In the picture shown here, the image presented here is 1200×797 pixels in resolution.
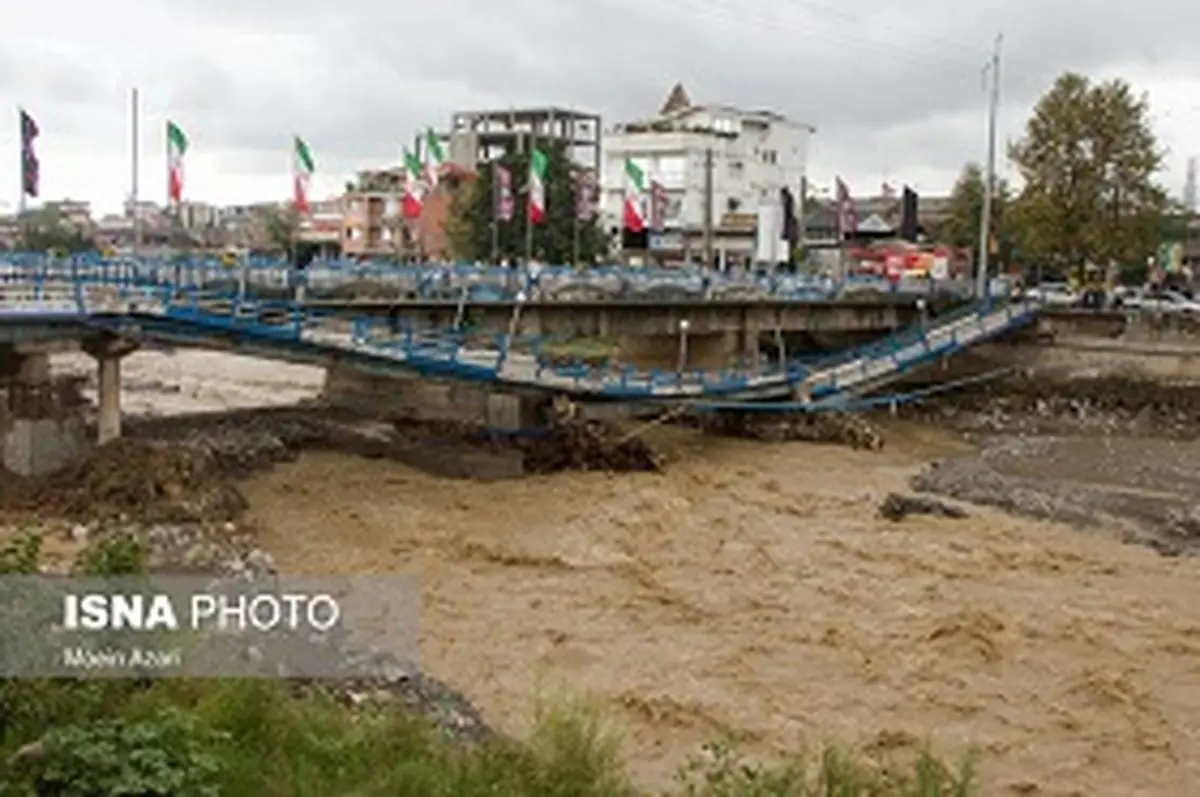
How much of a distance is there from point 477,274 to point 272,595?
25850mm

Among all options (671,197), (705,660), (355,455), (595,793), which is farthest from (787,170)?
(595,793)

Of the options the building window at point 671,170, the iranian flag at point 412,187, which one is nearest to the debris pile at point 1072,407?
the iranian flag at point 412,187

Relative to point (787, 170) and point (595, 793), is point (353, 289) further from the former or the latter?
point (787, 170)

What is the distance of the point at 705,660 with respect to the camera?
2180cm

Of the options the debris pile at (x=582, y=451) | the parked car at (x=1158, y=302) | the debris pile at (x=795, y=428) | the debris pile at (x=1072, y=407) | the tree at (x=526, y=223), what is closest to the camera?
the debris pile at (x=582, y=451)

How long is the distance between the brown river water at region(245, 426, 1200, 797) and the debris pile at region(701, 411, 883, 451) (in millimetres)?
7496

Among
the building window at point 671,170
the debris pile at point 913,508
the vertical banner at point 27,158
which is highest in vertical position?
the building window at point 671,170

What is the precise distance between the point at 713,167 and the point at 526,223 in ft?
97.4

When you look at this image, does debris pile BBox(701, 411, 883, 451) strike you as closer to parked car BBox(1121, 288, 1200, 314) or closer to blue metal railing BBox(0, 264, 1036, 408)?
blue metal railing BBox(0, 264, 1036, 408)

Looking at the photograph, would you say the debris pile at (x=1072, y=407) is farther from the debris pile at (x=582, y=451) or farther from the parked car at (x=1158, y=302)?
the debris pile at (x=582, y=451)

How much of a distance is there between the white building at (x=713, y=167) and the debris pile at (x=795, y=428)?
53207mm

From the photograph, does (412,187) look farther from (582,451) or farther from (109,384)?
(109,384)

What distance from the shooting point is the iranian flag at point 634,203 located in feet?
188

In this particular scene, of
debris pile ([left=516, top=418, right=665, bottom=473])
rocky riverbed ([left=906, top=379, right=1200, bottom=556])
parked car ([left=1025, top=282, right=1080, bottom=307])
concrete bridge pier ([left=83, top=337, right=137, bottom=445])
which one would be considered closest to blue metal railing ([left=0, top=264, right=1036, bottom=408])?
concrete bridge pier ([left=83, top=337, right=137, bottom=445])
